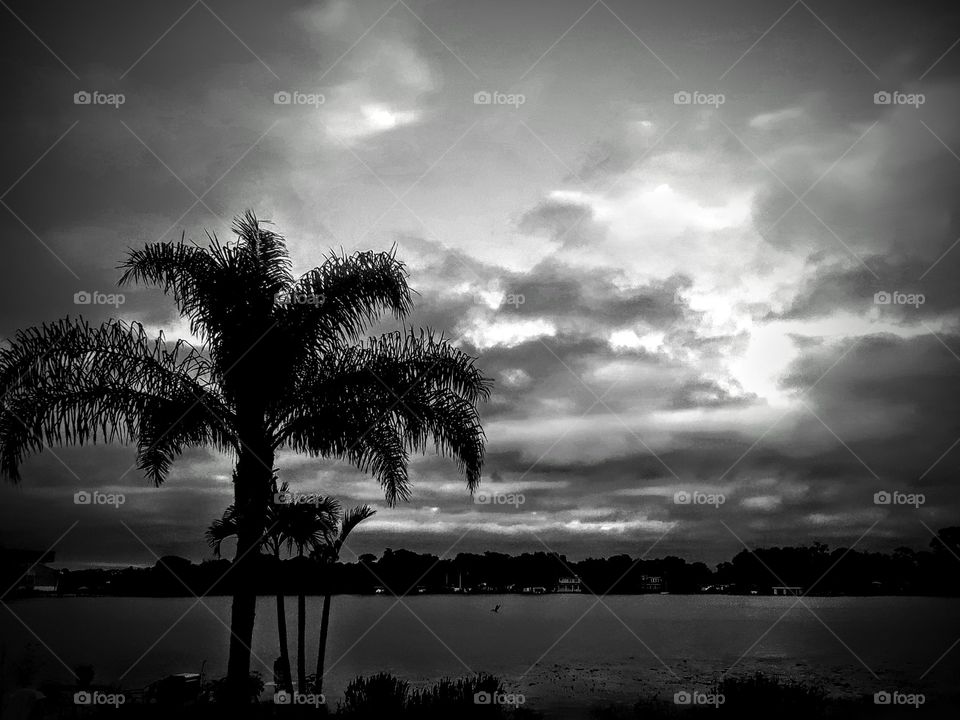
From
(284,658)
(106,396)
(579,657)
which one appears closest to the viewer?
(106,396)

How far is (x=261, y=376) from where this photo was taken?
13.4 metres

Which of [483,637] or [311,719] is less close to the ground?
[311,719]

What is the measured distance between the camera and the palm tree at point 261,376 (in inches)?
511

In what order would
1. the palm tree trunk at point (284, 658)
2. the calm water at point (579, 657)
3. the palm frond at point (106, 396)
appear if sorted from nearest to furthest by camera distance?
1. the palm frond at point (106, 396)
2. the palm tree trunk at point (284, 658)
3. the calm water at point (579, 657)

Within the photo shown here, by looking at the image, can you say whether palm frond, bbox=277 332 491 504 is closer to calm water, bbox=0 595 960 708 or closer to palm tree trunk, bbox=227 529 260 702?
palm tree trunk, bbox=227 529 260 702

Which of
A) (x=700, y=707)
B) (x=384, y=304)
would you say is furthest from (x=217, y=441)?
(x=700, y=707)

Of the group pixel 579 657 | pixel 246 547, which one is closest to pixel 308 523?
pixel 246 547

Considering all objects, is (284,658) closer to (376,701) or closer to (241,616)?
(376,701)

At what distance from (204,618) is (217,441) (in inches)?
5548

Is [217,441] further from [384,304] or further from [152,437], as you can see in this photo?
[384,304]

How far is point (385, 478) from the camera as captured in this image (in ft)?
46.4

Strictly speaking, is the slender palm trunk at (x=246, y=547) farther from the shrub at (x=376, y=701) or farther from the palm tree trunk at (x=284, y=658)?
the palm tree trunk at (x=284, y=658)

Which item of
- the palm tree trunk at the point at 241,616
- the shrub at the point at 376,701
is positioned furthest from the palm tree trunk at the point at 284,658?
the palm tree trunk at the point at 241,616

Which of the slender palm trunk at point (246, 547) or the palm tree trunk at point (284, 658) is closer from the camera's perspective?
the slender palm trunk at point (246, 547)
